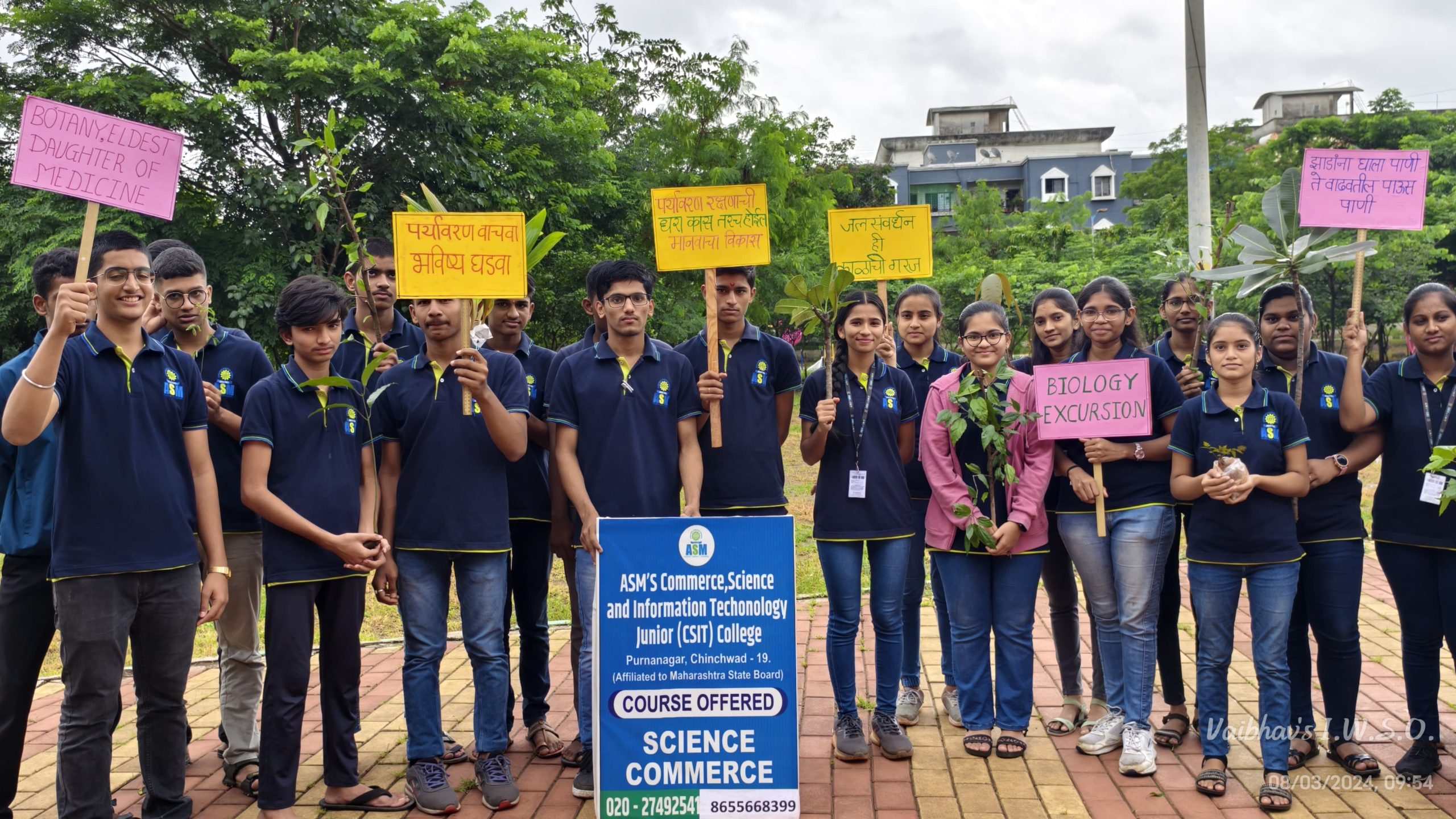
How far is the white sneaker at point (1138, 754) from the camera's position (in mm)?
4426

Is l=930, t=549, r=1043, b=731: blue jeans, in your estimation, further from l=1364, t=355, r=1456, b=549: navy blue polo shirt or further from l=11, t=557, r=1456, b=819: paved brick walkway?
l=1364, t=355, r=1456, b=549: navy blue polo shirt

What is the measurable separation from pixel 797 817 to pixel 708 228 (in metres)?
2.57

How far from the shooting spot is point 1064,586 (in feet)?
16.7

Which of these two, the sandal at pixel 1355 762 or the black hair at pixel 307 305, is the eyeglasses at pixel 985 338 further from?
the black hair at pixel 307 305

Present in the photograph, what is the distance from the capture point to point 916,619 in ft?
17.6

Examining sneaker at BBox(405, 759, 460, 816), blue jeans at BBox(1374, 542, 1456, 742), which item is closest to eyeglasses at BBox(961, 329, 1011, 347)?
blue jeans at BBox(1374, 542, 1456, 742)

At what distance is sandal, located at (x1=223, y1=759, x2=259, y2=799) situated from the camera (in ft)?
14.7

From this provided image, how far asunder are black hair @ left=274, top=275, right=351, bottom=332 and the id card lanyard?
2.26 m

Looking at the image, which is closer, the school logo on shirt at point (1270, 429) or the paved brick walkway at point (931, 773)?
the paved brick walkway at point (931, 773)

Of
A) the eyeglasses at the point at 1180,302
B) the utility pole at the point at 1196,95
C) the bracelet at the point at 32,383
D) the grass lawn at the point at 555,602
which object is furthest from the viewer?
the utility pole at the point at 1196,95

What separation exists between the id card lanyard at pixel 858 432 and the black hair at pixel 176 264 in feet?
9.41

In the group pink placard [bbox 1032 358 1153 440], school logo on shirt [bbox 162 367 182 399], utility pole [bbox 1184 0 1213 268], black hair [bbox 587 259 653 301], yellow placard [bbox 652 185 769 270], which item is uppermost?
utility pole [bbox 1184 0 1213 268]

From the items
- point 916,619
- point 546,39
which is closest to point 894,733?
point 916,619

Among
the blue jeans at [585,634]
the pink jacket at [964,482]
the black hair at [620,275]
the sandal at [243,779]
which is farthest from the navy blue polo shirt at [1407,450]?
the sandal at [243,779]
